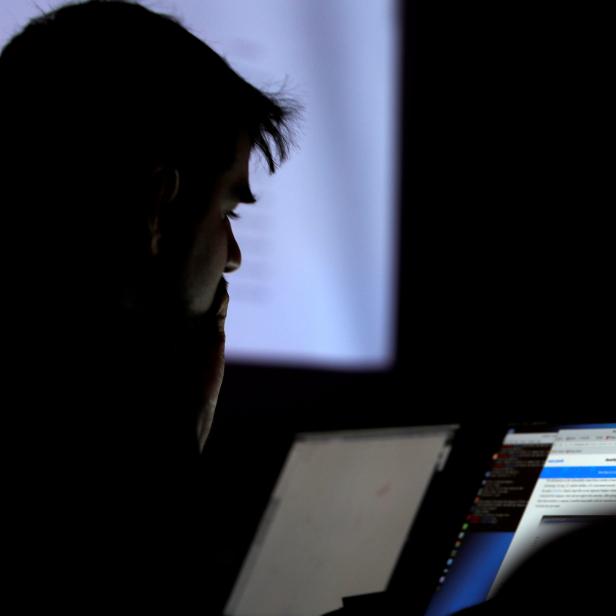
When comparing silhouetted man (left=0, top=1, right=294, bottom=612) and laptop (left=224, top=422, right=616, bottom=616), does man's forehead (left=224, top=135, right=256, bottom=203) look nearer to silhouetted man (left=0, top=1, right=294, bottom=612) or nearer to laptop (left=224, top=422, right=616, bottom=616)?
silhouetted man (left=0, top=1, right=294, bottom=612)

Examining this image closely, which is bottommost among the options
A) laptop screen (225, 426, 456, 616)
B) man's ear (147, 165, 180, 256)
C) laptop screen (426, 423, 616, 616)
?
laptop screen (225, 426, 456, 616)

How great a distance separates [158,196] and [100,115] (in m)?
0.08

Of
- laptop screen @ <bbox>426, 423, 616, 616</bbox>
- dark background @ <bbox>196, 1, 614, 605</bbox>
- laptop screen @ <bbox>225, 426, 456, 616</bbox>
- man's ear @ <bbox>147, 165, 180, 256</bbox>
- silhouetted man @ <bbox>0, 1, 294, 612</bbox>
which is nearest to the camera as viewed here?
silhouetted man @ <bbox>0, 1, 294, 612</bbox>

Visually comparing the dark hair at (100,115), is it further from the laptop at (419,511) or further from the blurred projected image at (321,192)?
the blurred projected image at (321,192)

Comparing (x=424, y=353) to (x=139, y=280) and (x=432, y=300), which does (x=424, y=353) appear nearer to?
(x=432, y=300)

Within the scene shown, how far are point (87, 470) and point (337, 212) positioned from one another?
124 centimetres

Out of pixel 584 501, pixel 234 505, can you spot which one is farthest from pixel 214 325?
pixel 234 505

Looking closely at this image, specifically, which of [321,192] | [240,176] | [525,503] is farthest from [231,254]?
[321,192]

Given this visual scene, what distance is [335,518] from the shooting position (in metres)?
1.35

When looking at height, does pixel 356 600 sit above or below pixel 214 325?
below

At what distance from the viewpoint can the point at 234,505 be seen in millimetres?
1633

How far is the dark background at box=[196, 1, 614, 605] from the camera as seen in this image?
1.86 m

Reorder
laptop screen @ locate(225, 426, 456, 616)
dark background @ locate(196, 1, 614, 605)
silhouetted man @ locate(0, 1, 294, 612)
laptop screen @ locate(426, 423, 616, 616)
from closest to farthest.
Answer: silhouetted man @ locate(0, 1, 294, 612) → laptop screen @ locate(426, 423, 616, 616) → laptop screen @ locate(225, 426, 456, 616) → dark background @ locate(196, 1, 614, 605)

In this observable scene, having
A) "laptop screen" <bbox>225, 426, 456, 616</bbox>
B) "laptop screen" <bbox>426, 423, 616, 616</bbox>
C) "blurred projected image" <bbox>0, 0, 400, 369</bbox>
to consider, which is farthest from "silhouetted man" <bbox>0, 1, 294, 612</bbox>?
"blurred projected image" <bbox>0, 0, 400, 369</bbox>
